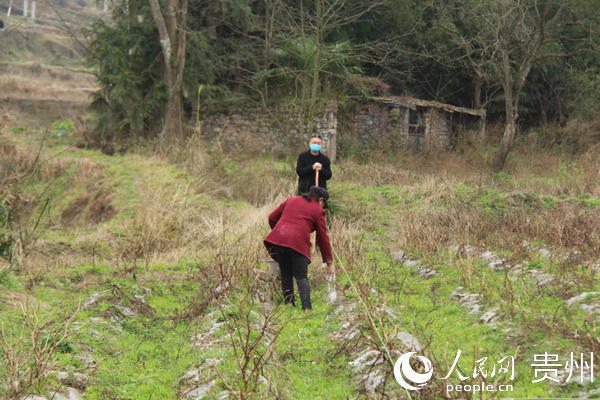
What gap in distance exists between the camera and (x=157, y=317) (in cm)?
696

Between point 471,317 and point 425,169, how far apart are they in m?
15.5

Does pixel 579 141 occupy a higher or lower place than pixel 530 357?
higher

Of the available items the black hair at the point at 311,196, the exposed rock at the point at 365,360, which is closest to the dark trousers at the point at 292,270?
the black hair at the point at 311,196

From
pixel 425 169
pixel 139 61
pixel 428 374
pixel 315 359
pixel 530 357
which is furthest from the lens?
pixel 139 61

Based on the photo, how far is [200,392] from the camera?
491cm

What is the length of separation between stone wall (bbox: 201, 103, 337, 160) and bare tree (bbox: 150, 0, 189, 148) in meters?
1.88

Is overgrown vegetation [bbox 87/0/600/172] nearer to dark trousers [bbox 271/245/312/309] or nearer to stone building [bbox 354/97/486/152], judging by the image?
stone building [bbox 354/97/486/152]

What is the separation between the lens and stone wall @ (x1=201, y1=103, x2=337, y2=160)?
77.0 ft

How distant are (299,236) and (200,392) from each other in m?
2.48

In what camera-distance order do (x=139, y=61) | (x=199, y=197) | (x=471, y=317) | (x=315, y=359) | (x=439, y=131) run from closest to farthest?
(x=315, y=359) < (x=471, y=317) < (x=199, y=197) < (x=139, y=61) < (x=439, y=131)

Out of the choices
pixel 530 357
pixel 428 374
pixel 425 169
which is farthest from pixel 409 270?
pixel 425 169

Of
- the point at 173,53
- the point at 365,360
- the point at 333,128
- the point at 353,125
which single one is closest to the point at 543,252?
→ the point at 365,360

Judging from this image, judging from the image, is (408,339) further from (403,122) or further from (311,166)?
(403,122)

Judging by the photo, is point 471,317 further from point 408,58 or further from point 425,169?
point 408,58
